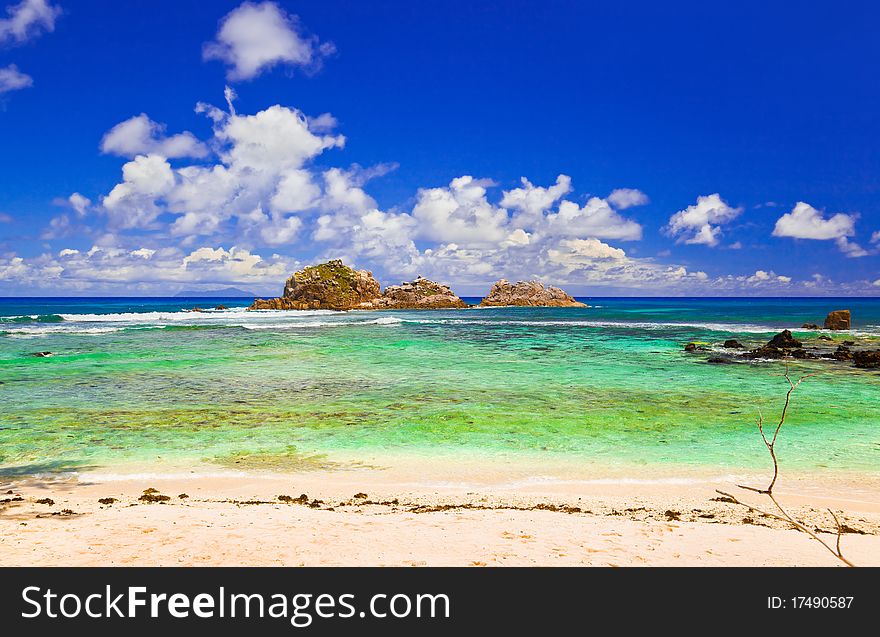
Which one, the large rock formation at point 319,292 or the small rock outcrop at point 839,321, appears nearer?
the small rock outcrop at point 839,321

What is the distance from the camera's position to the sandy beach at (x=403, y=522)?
241 inches

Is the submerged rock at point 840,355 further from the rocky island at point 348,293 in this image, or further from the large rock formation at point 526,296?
the large rock formation at point 526,296

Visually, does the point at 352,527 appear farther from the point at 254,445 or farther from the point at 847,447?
the point at 847,447

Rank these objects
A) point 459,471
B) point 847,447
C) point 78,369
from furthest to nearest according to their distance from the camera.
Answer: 1. point 78,369
2. point 847,447
3. point 459,471

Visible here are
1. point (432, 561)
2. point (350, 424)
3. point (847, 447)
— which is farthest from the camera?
point (350, 424)

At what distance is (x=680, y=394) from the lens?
20.3 metres

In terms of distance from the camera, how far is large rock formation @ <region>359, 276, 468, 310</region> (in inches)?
5094

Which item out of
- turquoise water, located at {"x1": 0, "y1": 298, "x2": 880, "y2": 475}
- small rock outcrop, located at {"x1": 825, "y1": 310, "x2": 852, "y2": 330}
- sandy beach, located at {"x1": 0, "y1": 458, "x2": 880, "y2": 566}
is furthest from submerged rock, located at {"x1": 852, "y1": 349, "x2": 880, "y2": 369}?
small rock outcrop, located at {"x1": 825, "y1": 310, "x2": 852, "y2": 330}

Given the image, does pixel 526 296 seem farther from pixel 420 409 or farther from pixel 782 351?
pixel 420 409

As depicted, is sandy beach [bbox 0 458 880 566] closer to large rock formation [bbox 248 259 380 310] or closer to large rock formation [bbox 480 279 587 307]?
large rock formation [bbox 248 259 380 310]

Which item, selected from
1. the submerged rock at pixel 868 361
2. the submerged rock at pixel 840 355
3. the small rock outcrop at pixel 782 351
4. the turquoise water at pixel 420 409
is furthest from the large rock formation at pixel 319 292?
the submerged rock at pixel 868 361
